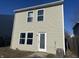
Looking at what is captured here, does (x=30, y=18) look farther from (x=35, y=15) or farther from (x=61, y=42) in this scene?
(x=61, y=42)

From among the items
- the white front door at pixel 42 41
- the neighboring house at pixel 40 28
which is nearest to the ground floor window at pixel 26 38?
the neighboring house at pixel 40 28

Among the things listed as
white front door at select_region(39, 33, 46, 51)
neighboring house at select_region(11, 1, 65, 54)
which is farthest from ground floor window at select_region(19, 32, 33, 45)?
white front door at select_region(39, 33, 46, 51)

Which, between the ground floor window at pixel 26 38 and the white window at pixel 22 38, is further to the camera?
the white window at pixel 22 38

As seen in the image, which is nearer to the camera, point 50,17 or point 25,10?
point 50,17

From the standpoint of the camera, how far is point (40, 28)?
10.1 metres

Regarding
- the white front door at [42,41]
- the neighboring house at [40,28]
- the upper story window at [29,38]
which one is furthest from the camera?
the upper story window at [29,38]

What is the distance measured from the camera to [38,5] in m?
10.4

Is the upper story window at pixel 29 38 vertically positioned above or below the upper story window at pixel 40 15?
below

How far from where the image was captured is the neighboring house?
9.40m

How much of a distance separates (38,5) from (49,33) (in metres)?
2.47

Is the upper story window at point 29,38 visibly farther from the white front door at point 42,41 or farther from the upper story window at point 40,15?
the upper story window at point 40,15

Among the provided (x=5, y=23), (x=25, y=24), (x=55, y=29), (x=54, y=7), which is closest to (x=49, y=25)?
(x=55, y=29)

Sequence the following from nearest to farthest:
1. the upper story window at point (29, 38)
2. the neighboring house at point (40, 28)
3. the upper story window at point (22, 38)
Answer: the neighboring house at point (40, 28) → the upper story window at point (29, 38) → the upper story window at point (22, 38)

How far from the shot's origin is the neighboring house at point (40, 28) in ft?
30.8
